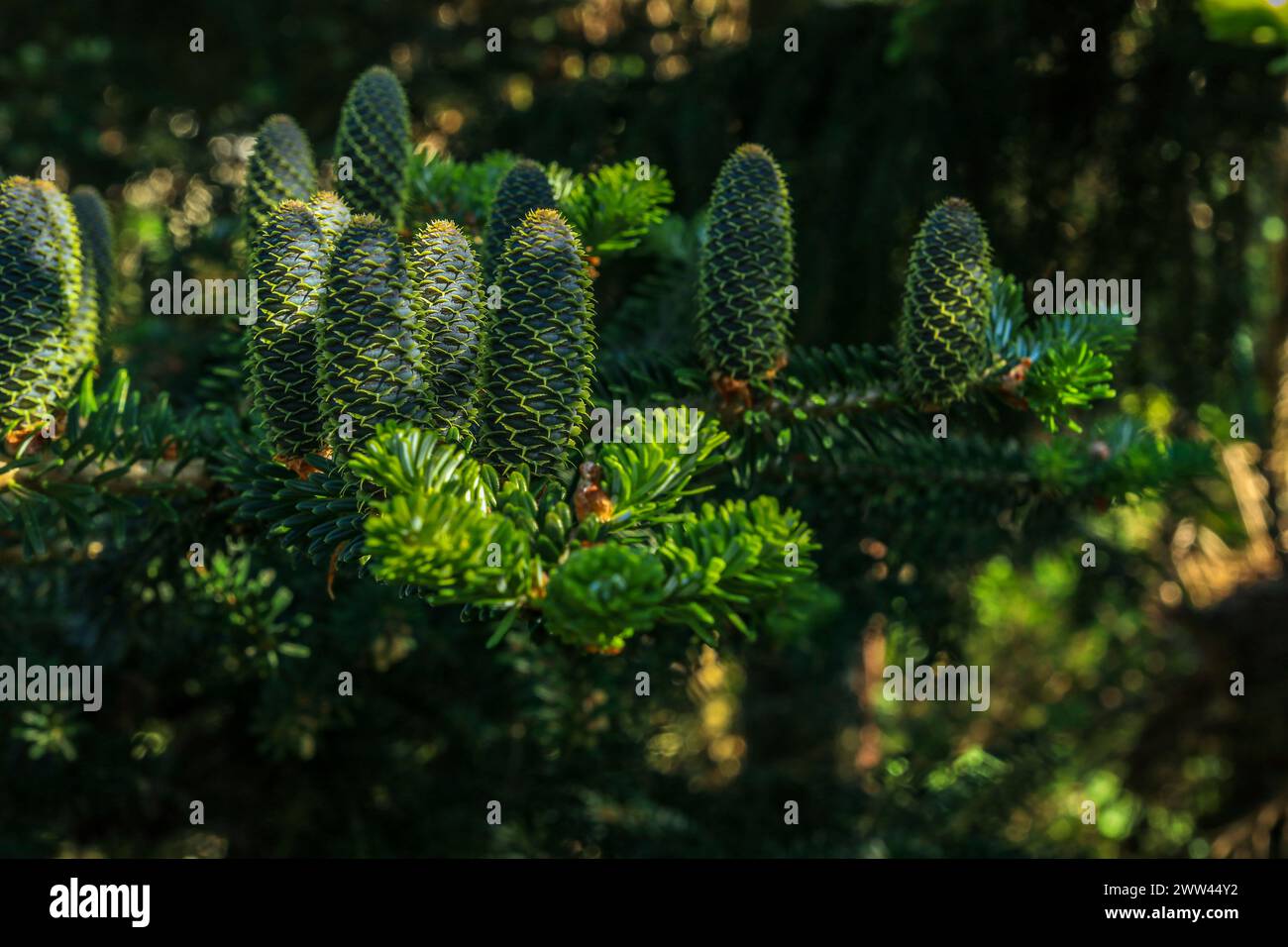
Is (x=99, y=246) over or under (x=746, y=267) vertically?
over

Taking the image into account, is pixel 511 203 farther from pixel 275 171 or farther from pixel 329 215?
pixel 275 171

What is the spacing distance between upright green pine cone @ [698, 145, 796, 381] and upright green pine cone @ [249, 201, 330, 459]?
38 cm

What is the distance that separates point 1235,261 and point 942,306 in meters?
1.23

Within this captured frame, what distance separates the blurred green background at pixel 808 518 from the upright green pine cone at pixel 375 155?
362 mm

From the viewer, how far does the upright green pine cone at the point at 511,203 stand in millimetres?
954

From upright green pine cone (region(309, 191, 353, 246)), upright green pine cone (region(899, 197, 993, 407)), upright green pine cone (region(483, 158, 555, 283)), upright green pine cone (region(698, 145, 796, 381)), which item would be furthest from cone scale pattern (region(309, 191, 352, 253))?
upright green pine cone (region(899, 197, 993, 407))

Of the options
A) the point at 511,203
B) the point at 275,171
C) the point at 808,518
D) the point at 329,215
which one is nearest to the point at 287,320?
the point at 329,215

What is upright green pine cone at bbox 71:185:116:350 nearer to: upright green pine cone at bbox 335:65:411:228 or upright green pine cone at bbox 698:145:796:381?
upright green pine cone at bbox 335:65:411:228

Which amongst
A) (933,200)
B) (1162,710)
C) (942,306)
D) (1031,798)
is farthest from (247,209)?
(1162,710)

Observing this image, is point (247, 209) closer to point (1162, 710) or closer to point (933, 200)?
point (933, 200)

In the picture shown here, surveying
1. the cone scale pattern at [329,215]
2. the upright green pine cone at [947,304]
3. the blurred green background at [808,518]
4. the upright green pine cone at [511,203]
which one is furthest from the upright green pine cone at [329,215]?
the upright green pine cone at [947,304]

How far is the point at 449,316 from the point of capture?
793 mm

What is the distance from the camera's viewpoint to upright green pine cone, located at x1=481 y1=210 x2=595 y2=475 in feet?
2.60

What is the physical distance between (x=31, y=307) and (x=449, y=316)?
16.2 inches
